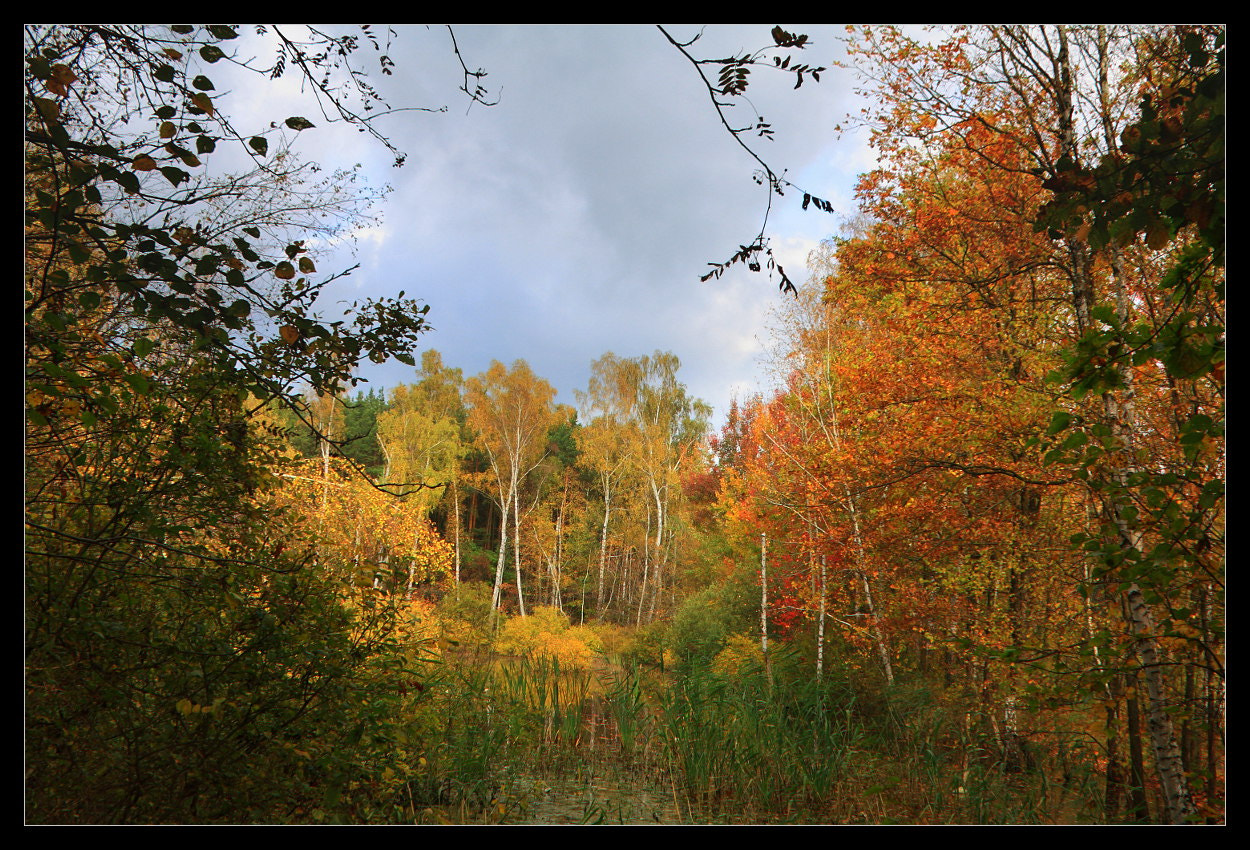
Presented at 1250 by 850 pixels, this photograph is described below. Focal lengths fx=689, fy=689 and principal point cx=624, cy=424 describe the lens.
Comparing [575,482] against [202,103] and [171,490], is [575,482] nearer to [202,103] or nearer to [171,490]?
[171,490]

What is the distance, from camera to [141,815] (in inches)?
76.8

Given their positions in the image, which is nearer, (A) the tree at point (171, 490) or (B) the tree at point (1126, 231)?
(B) the tree at point (1126, 231)

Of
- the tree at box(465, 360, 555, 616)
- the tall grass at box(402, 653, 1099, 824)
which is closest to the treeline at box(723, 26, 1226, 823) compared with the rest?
the tall grass at box(402, 653, 1099, 824)

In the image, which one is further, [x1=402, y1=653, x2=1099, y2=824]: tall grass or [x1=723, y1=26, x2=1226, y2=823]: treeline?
[x1=402, y1=653, x2=1099, y2=824]: tall grass

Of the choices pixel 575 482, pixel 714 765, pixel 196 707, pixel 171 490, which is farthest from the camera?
pixel 575 482

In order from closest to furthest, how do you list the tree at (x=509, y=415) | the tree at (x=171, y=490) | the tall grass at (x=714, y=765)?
the tree at (x=171, y=490) → the tall grass at (x=714, y=765) → the tree at (x=509, y=415)

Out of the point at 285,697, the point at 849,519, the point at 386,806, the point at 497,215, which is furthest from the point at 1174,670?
the point at 497,215

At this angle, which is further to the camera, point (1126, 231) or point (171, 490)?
point (171, 490)

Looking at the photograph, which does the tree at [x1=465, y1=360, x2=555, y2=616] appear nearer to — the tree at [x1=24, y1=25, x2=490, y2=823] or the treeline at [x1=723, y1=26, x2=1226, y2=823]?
the treeline at [x1=723, y1=26, x2=1226, y2=823]

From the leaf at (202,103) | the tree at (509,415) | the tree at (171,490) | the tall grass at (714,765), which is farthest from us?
the tree at (509,415)

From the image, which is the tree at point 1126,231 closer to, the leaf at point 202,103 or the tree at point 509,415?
the leaf at point 202,103

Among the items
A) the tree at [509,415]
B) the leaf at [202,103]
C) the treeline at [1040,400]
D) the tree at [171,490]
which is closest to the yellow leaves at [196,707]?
the tree at [171,490]

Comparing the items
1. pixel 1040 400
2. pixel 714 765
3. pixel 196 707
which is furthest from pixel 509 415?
pixel 196 707
